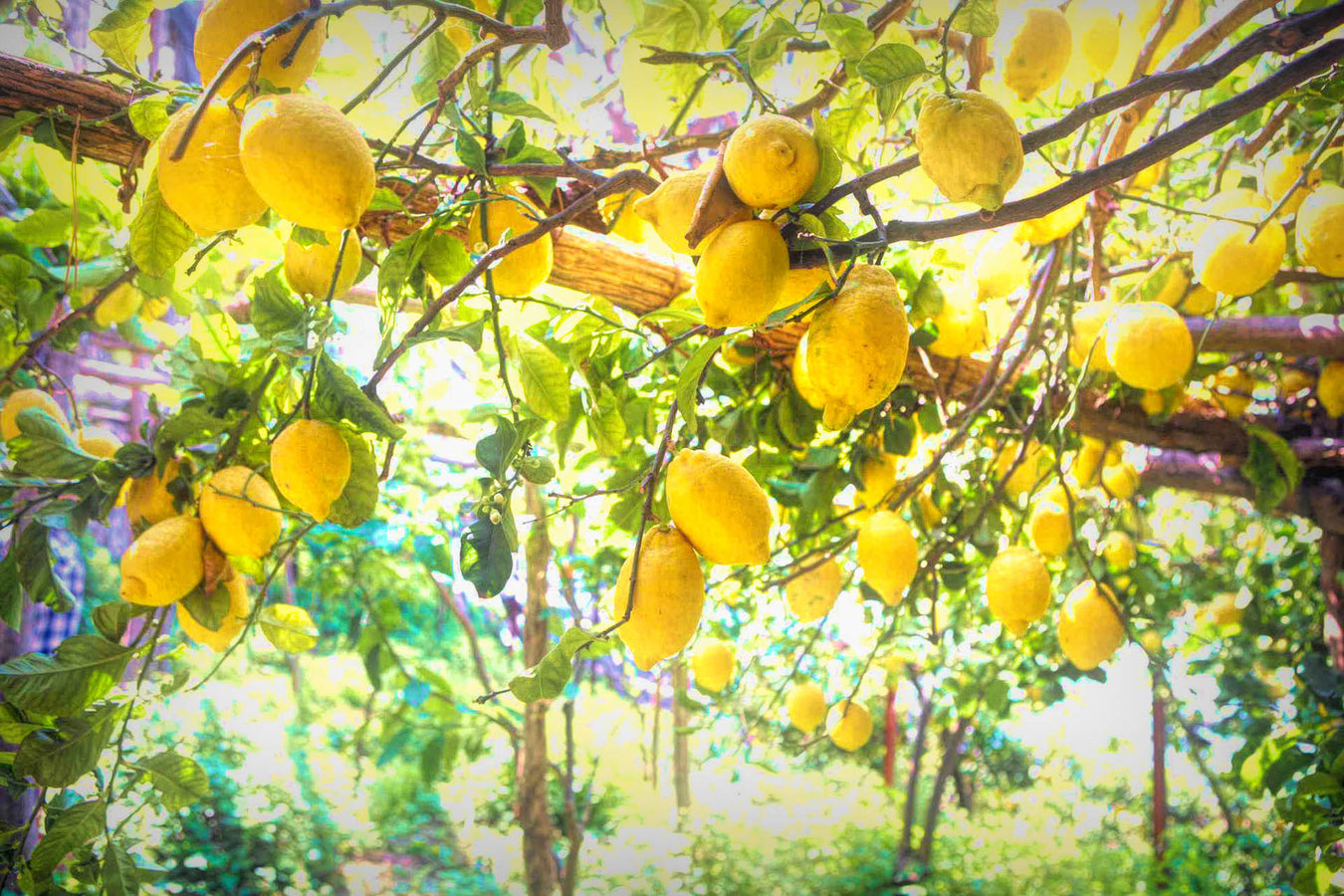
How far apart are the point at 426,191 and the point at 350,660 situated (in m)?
5.45

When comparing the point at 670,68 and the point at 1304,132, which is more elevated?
the point at 1304,132

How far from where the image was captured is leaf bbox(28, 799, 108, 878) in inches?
26.0

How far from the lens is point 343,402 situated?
56cm

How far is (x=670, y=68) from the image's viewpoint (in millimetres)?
867

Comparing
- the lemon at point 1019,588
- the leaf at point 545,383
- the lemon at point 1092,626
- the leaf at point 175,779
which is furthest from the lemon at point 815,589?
the leaf at point 175,779

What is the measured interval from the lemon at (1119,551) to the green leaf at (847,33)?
888 millimetres

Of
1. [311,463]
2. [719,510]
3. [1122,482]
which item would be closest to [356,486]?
[311,463]

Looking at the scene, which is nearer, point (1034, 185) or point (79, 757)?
point (79, 757)

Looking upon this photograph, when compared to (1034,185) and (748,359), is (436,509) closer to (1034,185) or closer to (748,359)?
(748,359)

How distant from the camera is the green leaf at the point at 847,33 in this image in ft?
2.12

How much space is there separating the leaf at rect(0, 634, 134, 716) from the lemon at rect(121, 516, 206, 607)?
67mm

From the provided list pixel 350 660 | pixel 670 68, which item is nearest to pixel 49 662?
pixel 670 68

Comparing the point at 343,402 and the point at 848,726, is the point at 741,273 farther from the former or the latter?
the point at 848,726

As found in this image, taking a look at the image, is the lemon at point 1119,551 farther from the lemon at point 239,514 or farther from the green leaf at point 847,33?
the lemon at point 239,514
